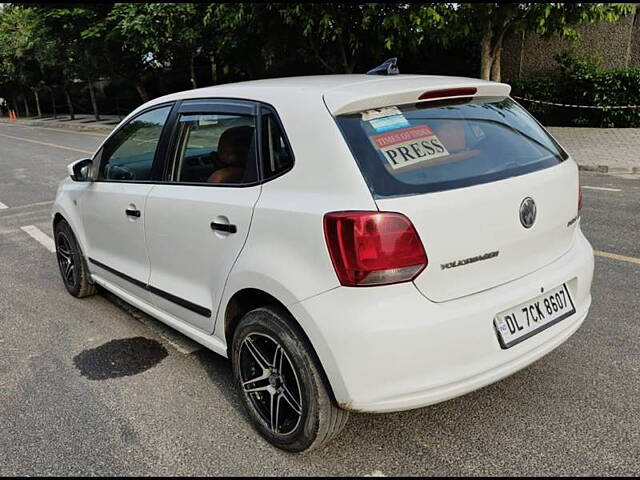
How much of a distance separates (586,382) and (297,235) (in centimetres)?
182

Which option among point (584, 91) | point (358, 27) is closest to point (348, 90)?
point (584, 91)

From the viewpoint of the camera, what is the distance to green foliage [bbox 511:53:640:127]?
535 inches

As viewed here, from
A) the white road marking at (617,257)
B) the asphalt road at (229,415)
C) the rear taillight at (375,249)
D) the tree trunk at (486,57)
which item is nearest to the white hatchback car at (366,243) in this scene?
the rear taillight at (375,249)

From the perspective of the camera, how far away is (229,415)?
2873 mm

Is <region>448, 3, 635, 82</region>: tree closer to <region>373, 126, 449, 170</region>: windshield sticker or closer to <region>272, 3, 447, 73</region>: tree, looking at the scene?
<region>272, 3, 447, 73</region>: tree

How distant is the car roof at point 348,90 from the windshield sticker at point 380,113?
2cm

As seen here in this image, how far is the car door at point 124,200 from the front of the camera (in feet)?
11.3

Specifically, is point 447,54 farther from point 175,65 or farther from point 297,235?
point 297,235

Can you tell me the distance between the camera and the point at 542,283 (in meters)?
2.52

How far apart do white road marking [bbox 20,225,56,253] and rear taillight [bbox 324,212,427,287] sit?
5018 mm

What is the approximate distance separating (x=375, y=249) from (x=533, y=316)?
0.84 m

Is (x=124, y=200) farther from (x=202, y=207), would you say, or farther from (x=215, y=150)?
(x=202, y=207)

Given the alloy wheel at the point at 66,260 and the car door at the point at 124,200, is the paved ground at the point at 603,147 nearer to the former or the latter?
the car door at the point at 124,200

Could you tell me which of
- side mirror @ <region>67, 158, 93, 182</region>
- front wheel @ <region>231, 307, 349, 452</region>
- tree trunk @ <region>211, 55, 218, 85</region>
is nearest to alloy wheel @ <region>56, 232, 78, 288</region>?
side mirror @ <region>67, 158, 93, 182</region>
